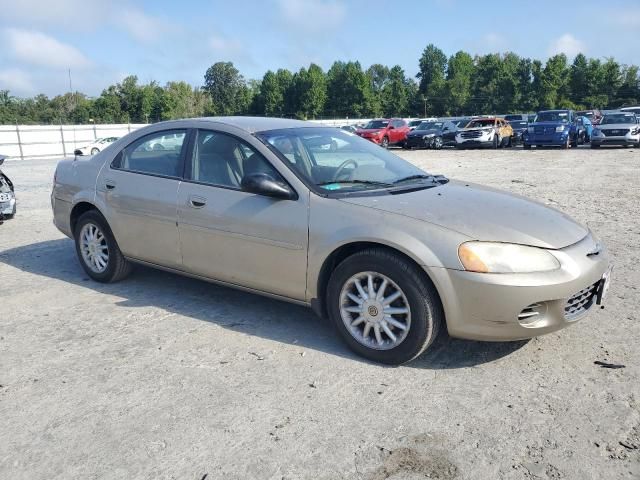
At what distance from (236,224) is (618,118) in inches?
1017

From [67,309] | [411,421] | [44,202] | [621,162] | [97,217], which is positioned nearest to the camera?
[411,421]

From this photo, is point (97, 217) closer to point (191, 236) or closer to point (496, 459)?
point (191, 236)

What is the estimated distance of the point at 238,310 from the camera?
15.7 feet

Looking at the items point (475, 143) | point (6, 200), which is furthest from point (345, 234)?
point (475, 143)

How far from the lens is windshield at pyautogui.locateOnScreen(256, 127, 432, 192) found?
13.7 feet

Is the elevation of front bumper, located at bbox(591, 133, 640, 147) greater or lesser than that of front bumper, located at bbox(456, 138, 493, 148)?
greater

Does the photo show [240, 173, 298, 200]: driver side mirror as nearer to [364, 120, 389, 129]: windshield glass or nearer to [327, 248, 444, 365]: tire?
[327, 248, 444, 365]: tire

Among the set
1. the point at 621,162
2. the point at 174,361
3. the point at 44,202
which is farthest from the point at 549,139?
the point at 174,361

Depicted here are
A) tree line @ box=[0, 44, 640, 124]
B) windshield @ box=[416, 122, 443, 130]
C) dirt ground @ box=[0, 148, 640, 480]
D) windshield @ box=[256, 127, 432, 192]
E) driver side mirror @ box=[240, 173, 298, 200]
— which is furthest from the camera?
tree line @ box=[0, 44, 640, 124]

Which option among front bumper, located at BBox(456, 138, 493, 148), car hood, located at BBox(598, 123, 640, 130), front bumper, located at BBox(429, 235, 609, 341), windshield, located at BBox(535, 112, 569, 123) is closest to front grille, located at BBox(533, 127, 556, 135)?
windshield, located at BBox(535, 112, 569, 123)

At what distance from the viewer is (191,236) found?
4570 mm

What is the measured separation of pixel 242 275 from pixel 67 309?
170cm

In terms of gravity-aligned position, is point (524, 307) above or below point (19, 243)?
above

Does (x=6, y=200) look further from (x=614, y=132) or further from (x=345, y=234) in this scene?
(x=614, y=132)
